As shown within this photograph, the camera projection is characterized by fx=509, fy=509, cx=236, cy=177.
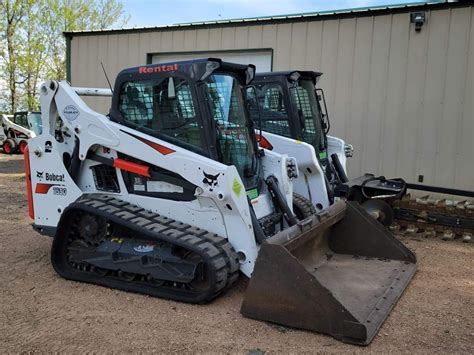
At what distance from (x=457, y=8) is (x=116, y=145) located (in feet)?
24.1

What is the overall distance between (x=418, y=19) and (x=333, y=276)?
650 centimetres

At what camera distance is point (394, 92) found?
390 inches

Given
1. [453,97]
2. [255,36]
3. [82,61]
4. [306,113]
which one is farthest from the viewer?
[82,61]

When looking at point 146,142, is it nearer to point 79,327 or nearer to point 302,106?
point 79,327

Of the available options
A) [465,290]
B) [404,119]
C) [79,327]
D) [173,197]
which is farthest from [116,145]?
[404,119]

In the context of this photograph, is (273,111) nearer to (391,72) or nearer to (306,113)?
(306,113)

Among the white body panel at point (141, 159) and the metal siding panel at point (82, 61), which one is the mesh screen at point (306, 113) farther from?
the metal siding panel at point (82, 61)

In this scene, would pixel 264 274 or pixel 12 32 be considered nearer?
pixel 264 274

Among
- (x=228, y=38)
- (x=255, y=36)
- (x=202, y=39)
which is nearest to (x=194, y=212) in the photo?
(x=255, y=36)

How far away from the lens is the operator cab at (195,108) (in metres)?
4.59

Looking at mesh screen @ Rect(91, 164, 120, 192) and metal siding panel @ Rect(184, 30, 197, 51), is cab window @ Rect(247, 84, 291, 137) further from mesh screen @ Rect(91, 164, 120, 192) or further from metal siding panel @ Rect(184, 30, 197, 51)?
metal siding panel @ Rect(184, 30, 197, 51)

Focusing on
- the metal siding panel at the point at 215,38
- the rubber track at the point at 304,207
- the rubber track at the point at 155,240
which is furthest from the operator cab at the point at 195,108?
the metal siding panel at the point at 215,38

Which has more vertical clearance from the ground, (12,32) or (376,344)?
(12,32)

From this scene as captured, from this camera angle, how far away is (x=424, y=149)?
9648mm
